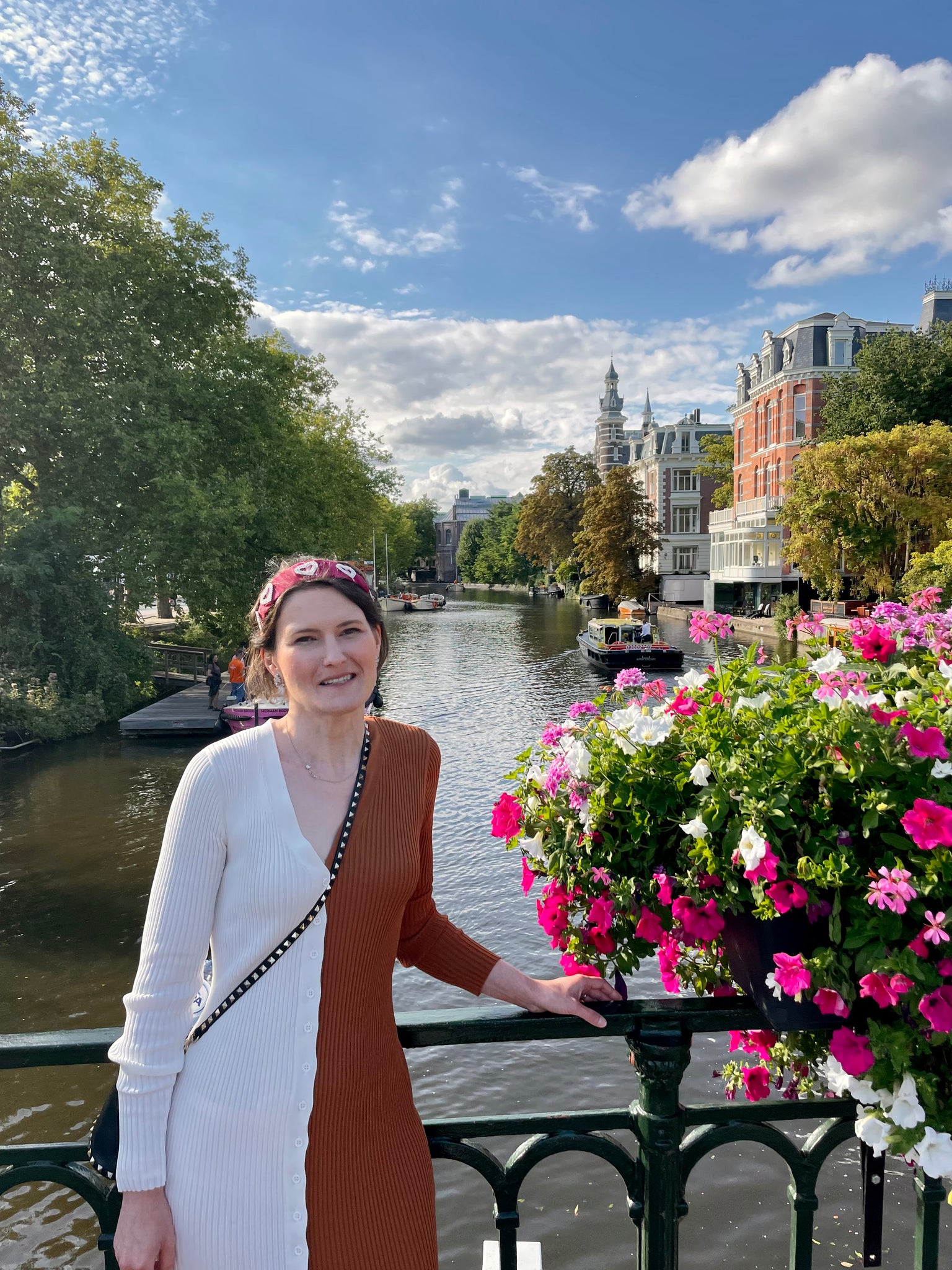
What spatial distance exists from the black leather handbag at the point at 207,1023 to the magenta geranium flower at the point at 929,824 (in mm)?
1002

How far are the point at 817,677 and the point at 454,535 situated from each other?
175 metres

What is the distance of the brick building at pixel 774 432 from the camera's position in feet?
136

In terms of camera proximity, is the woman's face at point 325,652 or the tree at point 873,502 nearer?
the woman's face at point 325,652

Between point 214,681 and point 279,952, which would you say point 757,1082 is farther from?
point 214,681

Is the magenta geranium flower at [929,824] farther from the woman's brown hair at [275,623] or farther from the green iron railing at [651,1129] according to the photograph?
the woman's brown hair at [275,623]

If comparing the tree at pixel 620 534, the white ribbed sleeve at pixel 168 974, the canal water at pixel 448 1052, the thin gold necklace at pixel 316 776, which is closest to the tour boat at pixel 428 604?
the tree at pixel 620 534

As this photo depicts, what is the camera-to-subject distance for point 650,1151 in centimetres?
174

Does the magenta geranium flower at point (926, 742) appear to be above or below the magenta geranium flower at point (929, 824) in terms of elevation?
above

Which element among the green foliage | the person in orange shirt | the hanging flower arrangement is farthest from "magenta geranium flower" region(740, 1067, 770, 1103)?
the green foliage

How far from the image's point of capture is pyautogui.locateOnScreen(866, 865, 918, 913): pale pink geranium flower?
4.38 feet

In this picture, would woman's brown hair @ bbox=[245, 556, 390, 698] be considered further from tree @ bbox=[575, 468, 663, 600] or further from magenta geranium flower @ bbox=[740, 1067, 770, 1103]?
tree @ bbox=[575, 468, 663, 600]

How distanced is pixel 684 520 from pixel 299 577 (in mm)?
67612

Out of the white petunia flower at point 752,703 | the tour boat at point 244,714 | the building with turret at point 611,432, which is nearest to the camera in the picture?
the white petunia flower at point 752,703

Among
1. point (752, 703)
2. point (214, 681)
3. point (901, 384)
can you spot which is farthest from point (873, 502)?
point (752, 703)
